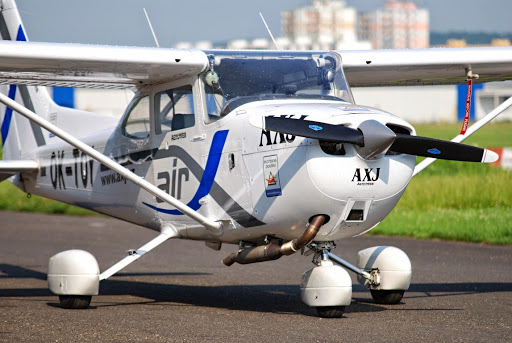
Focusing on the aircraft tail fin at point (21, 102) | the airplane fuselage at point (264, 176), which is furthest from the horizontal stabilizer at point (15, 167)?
the airplane fuselage at point (264, 176)

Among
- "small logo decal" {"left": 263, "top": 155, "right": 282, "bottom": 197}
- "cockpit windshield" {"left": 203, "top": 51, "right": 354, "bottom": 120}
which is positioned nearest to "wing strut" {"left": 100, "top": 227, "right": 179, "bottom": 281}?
"cockpit windshield" {"left": 203, "top": 51, "right": 354, "bottom": 120}

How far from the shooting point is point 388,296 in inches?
335

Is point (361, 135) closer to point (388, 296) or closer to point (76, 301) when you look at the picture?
point (388, 296)

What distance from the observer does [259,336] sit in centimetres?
655

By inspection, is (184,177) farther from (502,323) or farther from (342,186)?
(502,323)

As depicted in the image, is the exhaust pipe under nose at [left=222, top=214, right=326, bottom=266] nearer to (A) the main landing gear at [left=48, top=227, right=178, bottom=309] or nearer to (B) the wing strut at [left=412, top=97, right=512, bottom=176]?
(A) the main landing gear at [left=48, top=227, right=178, bottom=309]

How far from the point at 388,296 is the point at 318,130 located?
96.8 inches

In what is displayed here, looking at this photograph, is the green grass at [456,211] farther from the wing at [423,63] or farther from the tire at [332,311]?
the tire at [332,311]

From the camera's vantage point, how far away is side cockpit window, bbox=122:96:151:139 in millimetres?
9133

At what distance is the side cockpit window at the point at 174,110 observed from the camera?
8.47m

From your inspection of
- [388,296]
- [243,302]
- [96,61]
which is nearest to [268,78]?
[96,61]

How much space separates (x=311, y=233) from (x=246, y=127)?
111 cm

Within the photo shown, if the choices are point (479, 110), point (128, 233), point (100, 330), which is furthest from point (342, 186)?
point (479, 110)

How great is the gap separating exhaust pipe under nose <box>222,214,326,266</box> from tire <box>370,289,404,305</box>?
142 cm
